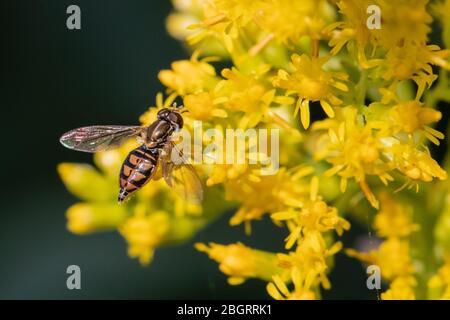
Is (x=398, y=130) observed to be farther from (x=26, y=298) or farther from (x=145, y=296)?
(x=26, y=298)

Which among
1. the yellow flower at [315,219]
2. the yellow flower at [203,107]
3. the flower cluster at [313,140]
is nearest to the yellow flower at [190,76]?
the flower cluster at [313,140]

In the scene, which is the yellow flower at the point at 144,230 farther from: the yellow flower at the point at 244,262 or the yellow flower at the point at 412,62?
the yellow flower at the point at 412,62

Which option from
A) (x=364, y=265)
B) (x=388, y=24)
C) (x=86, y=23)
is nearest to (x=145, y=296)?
(x=364, y=265)

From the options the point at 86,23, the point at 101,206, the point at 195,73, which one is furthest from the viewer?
the point at 86,23

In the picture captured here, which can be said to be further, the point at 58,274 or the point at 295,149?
the point at 58,274

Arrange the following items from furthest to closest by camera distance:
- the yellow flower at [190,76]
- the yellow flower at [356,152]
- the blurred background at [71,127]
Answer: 1. the blurred background at [71,127]
2. the yellow flower at [190,76]
3. the yellow flower at [356,152]
